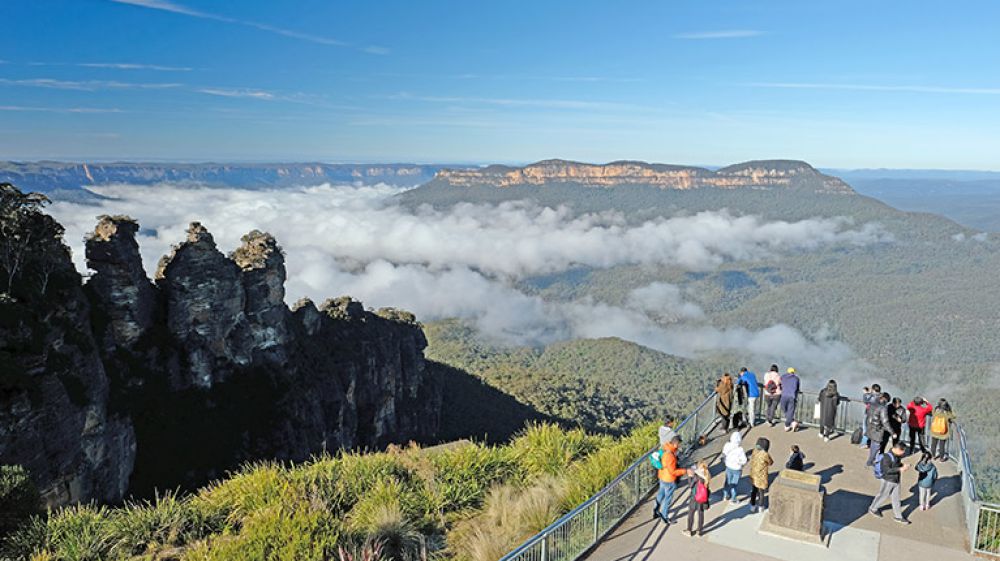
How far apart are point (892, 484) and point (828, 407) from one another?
4.78 m

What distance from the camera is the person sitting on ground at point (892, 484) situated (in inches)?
459

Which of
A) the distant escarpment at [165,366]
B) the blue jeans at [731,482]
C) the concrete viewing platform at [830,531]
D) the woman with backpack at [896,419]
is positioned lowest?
the distant escarpment at [165,366]

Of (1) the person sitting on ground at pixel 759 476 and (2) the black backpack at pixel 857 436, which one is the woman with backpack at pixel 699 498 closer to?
(1) the person sitting on ground at pixel 759 476

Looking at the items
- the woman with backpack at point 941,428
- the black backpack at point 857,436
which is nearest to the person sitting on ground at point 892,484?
the woman with backpack at point 941,428

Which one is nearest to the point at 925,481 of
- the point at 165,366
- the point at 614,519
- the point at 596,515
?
the point at 614,519

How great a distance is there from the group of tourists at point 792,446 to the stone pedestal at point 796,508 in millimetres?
602

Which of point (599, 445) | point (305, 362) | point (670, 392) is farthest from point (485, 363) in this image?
point (599, 445)

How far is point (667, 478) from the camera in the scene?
1133 centimetres

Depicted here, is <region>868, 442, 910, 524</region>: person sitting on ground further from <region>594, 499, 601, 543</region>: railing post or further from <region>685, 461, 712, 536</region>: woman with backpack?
<region>594, 499, 601, 543</region>: railing post

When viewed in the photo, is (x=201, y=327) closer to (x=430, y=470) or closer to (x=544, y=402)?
(x=430, y=470)

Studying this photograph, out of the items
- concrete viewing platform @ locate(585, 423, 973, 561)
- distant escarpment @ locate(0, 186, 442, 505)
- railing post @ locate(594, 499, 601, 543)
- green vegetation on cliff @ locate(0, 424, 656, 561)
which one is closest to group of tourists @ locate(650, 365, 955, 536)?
concrete viewing platform @ locate(585, 423, 973, 561)

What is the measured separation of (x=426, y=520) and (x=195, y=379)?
122ft

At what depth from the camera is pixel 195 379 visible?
142ft

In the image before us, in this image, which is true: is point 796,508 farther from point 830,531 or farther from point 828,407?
point 828,407
